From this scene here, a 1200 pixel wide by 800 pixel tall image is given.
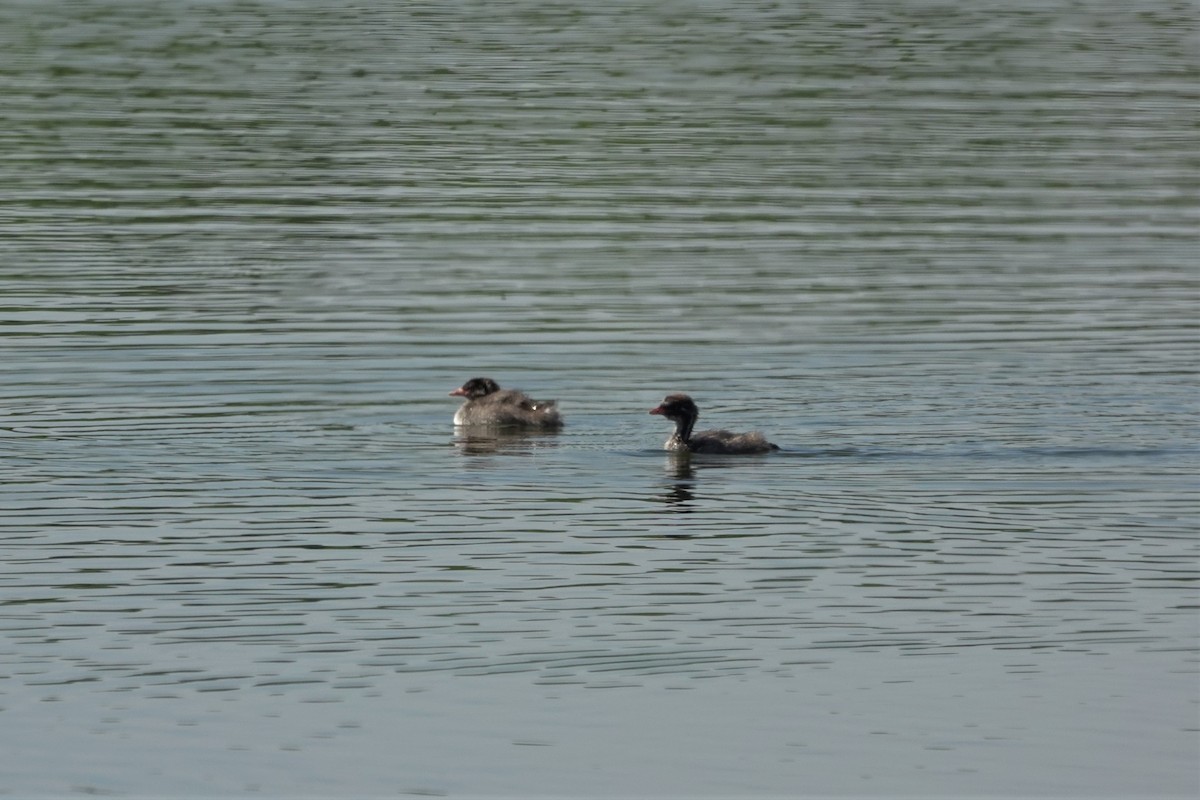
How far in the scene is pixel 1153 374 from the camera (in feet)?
67.1

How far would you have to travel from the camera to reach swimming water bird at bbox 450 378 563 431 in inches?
747

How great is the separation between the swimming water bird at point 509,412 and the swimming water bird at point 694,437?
84 cm

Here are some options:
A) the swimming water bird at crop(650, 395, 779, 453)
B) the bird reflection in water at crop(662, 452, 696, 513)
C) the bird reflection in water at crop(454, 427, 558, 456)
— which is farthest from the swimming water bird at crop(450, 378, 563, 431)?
the bird reflection in water at crop(662, 452, 696, 513)

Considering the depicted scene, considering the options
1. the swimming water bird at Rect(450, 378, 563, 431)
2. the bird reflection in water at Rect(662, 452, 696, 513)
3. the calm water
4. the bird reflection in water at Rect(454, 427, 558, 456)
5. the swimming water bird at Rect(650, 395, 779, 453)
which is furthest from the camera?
the swimming water bird at Rect(450, 378, 563, 431)

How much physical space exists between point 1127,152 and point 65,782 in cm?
2661

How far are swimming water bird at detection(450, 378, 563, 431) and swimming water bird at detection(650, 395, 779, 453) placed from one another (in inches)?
33.0

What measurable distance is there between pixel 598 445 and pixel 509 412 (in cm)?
93

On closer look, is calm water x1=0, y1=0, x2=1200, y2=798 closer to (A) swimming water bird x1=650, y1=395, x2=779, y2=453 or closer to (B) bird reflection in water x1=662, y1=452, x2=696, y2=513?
(B) bird reflection in water x1=662, y1=452, x2=696, y2=513

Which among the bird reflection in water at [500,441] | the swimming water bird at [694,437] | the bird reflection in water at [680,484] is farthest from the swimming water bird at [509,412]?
the bird reflection in water at [680,484]

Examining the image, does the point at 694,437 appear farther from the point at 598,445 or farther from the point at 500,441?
the point at 500,441

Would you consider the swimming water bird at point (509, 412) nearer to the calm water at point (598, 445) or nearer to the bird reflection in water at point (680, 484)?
the calm water at point (598, 445)

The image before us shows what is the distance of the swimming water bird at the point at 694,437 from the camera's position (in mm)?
17719

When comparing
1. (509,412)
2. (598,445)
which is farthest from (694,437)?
(509,412)

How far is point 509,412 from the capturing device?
19.0 m
